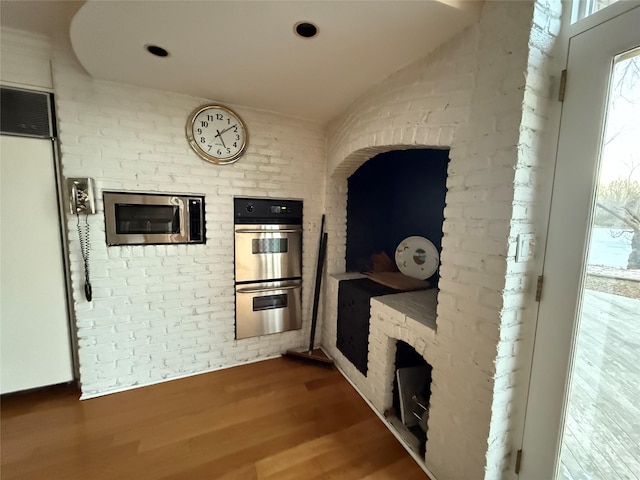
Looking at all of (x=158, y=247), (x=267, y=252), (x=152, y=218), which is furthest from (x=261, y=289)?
(x=152, y=218)

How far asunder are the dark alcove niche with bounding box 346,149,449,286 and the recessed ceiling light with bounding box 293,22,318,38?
1.51 metres

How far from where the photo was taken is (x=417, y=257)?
2.49 metres

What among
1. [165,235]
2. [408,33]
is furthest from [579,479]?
[165,235]

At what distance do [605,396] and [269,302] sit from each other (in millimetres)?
2263

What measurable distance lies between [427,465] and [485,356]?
→ 0.87 metres

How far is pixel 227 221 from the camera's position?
236 centimetres

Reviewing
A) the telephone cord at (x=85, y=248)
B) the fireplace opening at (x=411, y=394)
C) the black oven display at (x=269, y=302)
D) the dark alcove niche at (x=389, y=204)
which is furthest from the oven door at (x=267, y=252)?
the fireplace opening at (x=411, y=394)

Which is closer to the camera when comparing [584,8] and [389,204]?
[584,8]

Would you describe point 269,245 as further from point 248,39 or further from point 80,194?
point 248,39

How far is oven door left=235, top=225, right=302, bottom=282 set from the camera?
245 centimetres

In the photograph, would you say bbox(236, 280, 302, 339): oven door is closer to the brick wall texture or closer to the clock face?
the brick wall texture

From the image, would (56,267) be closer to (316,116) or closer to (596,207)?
(316,116)

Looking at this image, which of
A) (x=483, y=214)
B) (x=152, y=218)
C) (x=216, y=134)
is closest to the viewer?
(x=483, y=214)

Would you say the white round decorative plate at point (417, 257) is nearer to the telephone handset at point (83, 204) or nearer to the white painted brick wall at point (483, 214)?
the white painted brick wall at point (483, 214)
